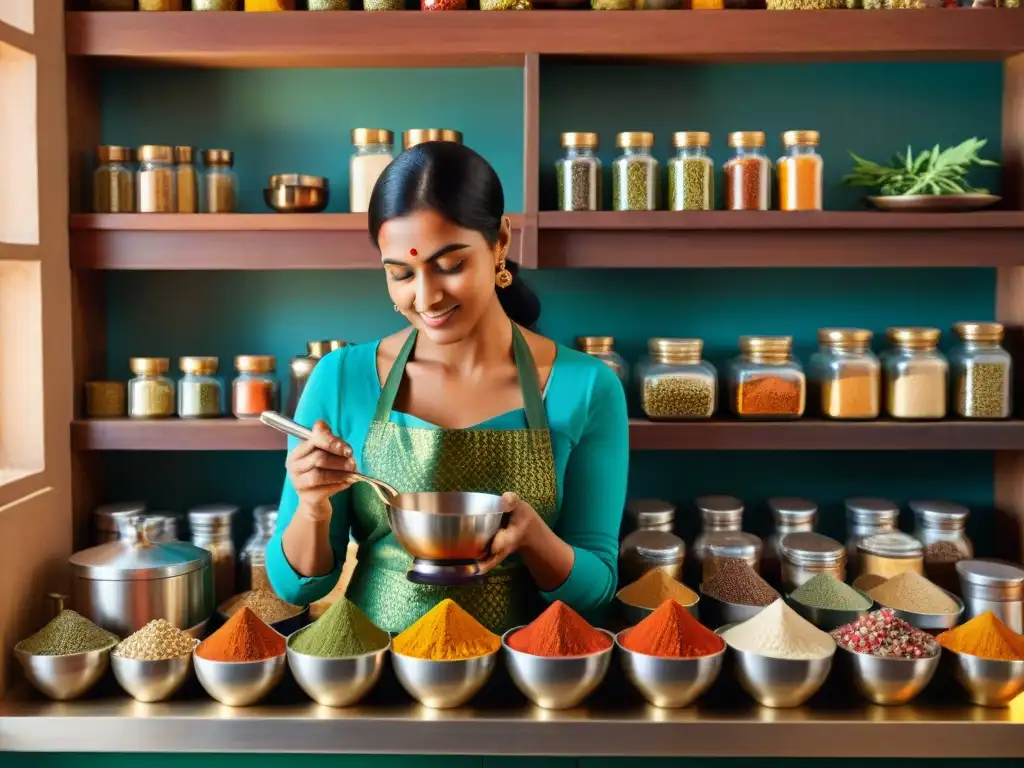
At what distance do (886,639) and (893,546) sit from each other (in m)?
0.63

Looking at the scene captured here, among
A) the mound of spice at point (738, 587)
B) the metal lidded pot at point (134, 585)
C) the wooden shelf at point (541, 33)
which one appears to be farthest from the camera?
the wooden shelf at point (541, 33)

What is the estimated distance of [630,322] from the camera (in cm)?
251

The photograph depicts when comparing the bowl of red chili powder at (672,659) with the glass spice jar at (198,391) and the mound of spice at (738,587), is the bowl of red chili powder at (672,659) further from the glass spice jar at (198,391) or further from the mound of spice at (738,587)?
the glass spice jar at (198,391)

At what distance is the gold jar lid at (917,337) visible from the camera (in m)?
2.24

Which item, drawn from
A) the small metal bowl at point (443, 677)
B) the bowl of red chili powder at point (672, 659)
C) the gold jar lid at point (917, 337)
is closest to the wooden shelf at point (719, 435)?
the gold jar lid at point (917, 337)

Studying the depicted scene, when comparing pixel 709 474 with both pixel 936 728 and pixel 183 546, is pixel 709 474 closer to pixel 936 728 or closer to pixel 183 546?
pixel 936 728

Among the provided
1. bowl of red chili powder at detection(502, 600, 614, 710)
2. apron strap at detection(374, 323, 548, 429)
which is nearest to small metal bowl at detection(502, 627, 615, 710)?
bowl of red chili powder at detection(502, 600, 614, 710)

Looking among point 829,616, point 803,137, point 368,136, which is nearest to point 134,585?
point 368,136

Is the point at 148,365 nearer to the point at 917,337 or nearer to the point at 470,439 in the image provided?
the point at 470,439

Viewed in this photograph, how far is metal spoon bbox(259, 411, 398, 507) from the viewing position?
156cm

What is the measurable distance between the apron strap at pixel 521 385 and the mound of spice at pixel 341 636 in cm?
33

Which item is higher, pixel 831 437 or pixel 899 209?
→ pixel 899 209

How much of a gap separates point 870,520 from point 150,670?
1511 mm

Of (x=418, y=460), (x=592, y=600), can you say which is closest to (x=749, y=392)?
(x=592, y=600)
